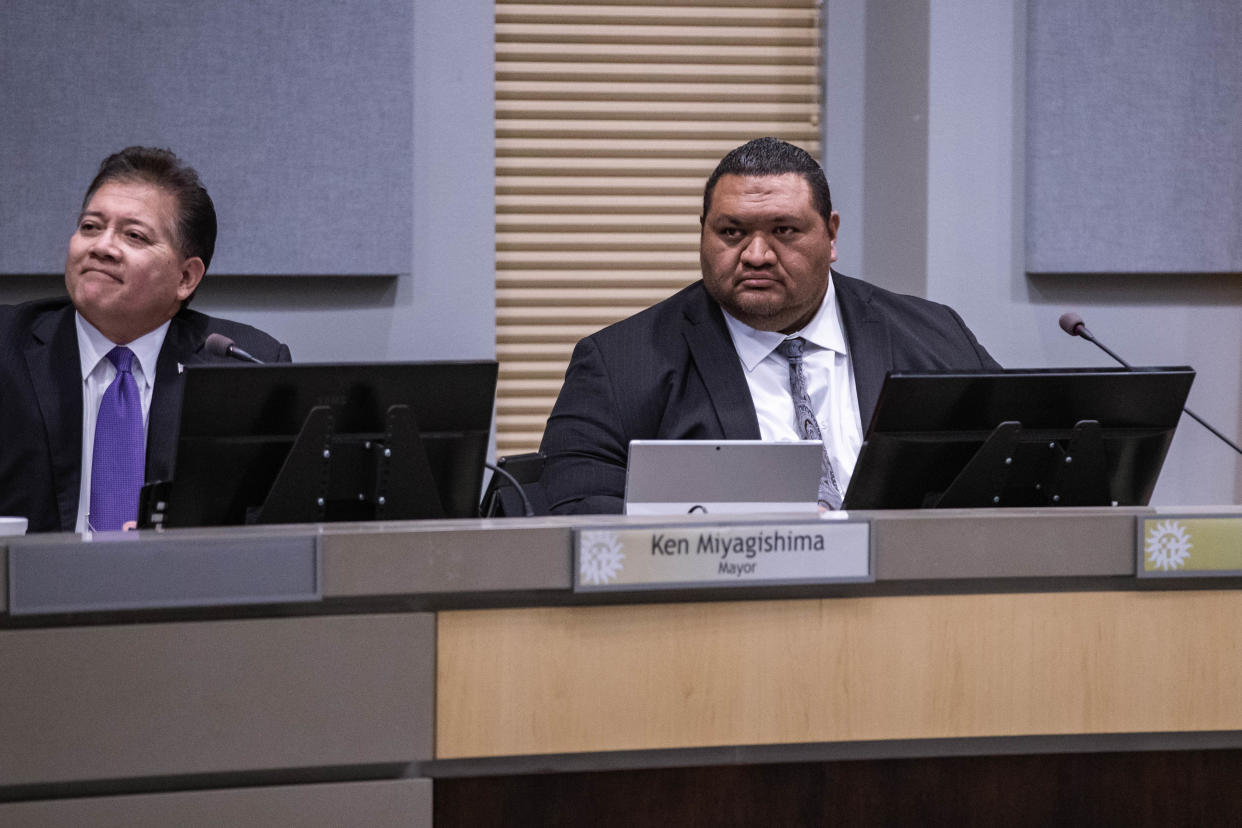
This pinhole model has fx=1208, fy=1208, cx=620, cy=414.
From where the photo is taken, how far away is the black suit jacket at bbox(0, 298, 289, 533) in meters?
2.21

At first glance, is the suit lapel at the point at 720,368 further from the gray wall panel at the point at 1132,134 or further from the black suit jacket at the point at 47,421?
the gray wall panel at the point at 1132,134

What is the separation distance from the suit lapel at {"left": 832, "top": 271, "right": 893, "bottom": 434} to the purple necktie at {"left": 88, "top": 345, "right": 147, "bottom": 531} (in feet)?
4.62

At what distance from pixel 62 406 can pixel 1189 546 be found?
6.21 ft

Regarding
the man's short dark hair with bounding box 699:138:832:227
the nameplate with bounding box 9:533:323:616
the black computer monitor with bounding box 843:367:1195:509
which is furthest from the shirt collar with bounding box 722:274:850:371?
the nameplate with bounding box 9:533:323:616

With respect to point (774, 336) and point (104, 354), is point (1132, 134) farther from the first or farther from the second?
point (104, 354)

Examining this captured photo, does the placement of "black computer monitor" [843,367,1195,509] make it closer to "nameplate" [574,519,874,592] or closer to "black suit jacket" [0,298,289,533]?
"nameplate" [574,519,874,592]

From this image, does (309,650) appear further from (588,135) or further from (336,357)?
(588,135)

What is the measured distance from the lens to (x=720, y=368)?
247cm

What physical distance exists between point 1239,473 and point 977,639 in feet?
8.20

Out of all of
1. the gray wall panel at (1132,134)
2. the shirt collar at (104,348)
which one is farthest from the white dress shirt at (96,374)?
the gray wall panel at (1132,134)

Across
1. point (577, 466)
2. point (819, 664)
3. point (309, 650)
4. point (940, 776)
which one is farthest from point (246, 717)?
point (577, 466)

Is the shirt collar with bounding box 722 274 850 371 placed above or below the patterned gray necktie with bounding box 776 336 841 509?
above

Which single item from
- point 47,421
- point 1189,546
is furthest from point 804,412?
point 47,421

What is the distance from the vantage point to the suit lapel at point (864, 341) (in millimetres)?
2488
